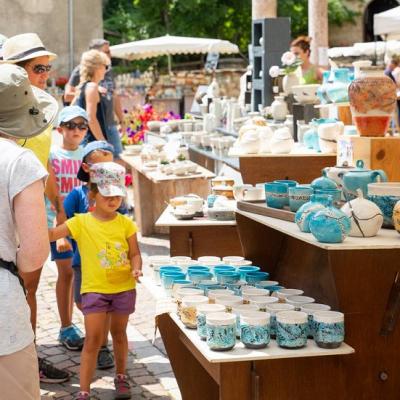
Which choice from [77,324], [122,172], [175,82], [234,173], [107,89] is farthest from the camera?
[175,82]

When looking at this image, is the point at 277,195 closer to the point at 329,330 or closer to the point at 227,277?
the point at 227,277

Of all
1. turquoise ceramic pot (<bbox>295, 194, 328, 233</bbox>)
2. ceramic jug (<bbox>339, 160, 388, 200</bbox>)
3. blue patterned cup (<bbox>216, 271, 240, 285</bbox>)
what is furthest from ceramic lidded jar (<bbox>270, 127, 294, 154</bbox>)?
turquoise ceramic pot (<bbox>295, 194, 328, 233</bbox>)

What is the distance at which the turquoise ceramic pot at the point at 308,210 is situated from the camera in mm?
3402

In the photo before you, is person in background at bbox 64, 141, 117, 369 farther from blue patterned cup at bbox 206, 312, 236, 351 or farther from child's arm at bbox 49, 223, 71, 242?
blue patterned cup at bbox 206, 312, 236, 351

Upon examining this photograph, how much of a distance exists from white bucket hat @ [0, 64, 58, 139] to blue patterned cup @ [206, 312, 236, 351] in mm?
945

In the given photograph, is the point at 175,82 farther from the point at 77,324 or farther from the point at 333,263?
the point at 333,263

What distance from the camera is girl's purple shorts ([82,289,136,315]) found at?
4.53 meters

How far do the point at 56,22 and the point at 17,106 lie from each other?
24201 millimetres

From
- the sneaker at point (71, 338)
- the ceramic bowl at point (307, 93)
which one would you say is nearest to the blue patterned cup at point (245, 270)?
the sneaker at point (71, 338)

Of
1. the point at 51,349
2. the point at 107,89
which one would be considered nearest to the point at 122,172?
the point at 51,349

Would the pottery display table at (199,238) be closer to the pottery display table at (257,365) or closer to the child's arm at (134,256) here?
the child's arm at (134,256)

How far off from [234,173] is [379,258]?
156 inches

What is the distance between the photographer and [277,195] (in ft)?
13.0

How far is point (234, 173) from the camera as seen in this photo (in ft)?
23.8
